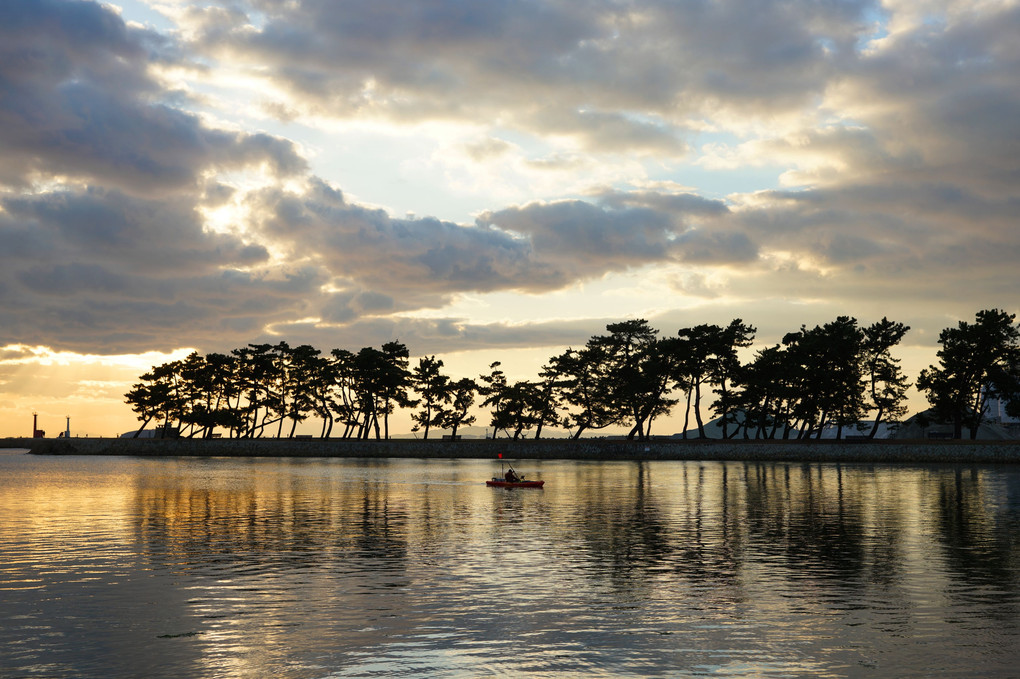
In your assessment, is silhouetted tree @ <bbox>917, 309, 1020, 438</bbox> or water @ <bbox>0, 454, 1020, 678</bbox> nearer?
water @ <bbox>0, 454, 1020, 678</bbox>

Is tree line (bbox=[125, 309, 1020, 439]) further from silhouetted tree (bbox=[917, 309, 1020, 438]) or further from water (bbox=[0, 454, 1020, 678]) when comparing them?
water (bbox=[0, 454, 1020, 678])

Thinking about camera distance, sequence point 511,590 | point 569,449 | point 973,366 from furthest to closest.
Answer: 1. point 569,449
2. point 973,366
3. point 511,590

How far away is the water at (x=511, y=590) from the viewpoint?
16.6m

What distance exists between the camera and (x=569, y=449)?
140 metres

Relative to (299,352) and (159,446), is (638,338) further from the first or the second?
(159,446)

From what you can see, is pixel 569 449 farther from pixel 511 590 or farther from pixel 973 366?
pixel 511 590

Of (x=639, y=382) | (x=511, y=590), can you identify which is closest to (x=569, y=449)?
(x=639, y=382)

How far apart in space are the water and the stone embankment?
228 feet

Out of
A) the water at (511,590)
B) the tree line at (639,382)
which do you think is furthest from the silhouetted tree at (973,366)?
the water at (511,590)

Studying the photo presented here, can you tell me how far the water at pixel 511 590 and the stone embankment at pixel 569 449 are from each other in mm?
69528

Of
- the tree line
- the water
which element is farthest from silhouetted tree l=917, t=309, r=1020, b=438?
the water

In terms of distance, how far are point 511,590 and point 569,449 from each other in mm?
117585

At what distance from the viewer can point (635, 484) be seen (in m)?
73.9

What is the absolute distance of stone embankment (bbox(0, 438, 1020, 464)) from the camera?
11681 cm
